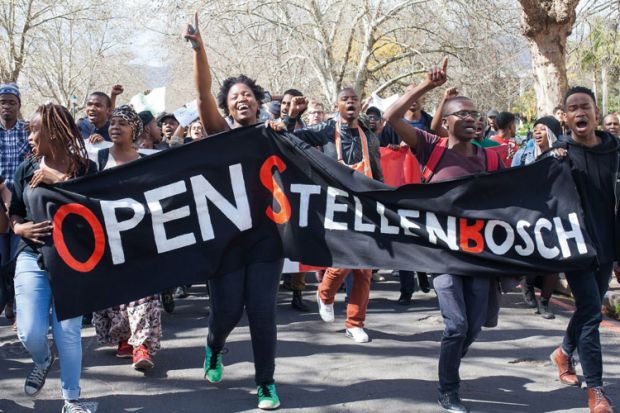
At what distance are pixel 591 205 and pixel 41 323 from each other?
329 cm

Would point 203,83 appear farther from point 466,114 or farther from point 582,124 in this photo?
point 582,124

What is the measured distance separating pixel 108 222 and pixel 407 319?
11.4 feet

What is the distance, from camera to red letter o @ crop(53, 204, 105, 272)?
4.24 m

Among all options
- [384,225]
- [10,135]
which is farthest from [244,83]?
[10,135]

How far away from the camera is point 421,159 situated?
4.71 metres

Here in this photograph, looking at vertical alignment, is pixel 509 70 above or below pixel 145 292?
above

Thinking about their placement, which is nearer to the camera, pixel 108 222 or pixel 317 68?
pixel 108 222

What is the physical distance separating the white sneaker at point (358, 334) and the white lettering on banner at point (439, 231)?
71.0 inches

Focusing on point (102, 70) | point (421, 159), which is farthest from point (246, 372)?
point (102, 70)

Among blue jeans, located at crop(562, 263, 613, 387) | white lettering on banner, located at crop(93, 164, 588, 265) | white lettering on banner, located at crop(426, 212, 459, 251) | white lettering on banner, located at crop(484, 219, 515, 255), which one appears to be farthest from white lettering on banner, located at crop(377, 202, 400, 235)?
blue jeans, located at crop(562, 263, 613, 387)

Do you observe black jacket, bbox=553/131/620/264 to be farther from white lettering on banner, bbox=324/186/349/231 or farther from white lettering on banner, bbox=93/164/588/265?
white lettering on banner, bbox=324/186/349/231

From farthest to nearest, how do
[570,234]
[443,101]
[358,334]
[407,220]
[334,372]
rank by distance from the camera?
[358,334] → [334,372] → [443,101] → [407,220] → [570,234]

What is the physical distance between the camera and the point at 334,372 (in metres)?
5.23

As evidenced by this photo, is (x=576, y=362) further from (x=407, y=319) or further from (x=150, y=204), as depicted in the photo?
(x=150, y=204)
